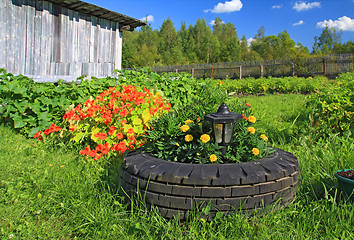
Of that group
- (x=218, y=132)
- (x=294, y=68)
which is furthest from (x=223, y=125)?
(x=294, y=68)

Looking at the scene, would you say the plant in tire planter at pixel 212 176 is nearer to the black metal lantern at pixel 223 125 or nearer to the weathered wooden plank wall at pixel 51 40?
the black metal lantern at pixel 223 125

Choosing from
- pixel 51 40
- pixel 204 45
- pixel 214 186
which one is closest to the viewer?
pixel 214 186

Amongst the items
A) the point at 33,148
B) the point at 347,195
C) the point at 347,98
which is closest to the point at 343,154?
the point at 347,195

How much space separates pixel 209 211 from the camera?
154 cm

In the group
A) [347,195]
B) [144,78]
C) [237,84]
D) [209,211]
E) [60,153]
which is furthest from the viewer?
[237,84]

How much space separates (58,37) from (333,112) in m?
7.80

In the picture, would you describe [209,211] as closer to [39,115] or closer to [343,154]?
[343,154]

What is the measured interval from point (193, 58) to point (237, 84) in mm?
49194

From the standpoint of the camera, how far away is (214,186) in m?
1.53

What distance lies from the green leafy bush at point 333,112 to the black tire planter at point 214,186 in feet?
5.94

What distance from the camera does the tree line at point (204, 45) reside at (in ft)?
172

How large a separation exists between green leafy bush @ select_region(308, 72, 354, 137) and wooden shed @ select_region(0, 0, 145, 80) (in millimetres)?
5587

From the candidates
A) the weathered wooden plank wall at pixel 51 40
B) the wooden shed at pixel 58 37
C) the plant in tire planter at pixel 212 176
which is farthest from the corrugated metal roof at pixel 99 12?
the plant in tire planter at pixel 212 176

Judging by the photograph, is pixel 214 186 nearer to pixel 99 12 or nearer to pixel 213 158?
pixel 213 158
